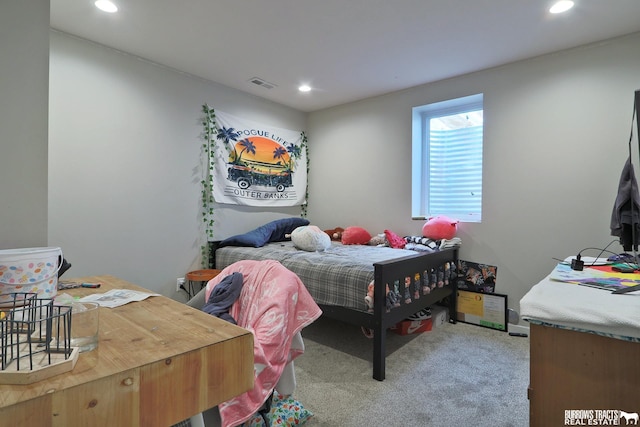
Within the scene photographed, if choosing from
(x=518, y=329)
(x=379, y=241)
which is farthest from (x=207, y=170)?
(x=518, y=329)

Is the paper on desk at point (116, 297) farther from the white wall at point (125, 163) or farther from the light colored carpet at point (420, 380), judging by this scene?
the white wall at point (125, 163)

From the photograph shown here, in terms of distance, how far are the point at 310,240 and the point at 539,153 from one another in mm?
2100

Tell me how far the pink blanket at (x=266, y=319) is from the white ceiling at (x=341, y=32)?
1.73 meters

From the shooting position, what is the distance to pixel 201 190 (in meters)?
3.14

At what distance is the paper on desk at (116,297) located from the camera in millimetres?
934

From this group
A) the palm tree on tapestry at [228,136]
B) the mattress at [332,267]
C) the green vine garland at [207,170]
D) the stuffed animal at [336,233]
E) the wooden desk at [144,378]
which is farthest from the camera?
the stuffed animal at [336,233]

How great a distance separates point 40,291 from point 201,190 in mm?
2316

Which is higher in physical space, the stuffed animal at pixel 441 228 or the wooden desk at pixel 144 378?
the stuffed animal at pixel 441 228

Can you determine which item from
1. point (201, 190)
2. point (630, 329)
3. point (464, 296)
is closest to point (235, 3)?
point (201, 190)

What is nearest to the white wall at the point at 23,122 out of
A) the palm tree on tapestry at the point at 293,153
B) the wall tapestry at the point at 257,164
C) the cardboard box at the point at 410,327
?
the wall tapestry at the point at 257,164

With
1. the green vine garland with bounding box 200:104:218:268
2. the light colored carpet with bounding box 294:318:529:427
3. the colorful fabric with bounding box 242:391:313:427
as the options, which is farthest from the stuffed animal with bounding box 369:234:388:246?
the colorful fabric with bounding box 242:391:313:427

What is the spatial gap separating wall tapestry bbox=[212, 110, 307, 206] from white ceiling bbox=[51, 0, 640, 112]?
65cm

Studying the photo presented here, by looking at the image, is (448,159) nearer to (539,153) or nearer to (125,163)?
(539,153)

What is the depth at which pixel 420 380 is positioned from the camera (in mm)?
1933
